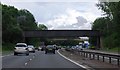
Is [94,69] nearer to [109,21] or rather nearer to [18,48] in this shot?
[18,48]

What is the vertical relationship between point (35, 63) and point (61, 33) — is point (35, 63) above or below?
below

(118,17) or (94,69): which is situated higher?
(118,17)

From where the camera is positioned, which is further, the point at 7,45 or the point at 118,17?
the point at 7,45

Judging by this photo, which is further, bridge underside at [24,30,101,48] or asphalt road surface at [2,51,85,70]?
bridge underside at [24,30,101,48]

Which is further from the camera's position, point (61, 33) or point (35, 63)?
point (61, 33)

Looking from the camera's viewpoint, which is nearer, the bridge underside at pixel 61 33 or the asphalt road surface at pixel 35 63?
the asphalt road surface at pixel 35 63

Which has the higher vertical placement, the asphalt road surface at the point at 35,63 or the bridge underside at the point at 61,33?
the bridge underside at the point at 61,33

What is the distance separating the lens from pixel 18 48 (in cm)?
5397

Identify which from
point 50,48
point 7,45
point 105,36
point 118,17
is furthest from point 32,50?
point 105,36

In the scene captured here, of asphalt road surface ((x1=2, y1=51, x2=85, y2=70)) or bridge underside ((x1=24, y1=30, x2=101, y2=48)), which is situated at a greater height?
bridge underside ((x1=24, y1=30, x2=101, y2=48))

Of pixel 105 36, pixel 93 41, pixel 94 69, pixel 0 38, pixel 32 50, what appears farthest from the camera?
pixel 93 41

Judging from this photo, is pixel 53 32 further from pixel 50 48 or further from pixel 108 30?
pixel 50 48

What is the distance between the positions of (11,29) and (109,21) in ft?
95.0

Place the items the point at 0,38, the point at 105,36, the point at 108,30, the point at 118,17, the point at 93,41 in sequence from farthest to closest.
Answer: the point at 93,41 → the point at 105,36 → the point at 108,30 → the point at 0,38 → the point at 118,17
